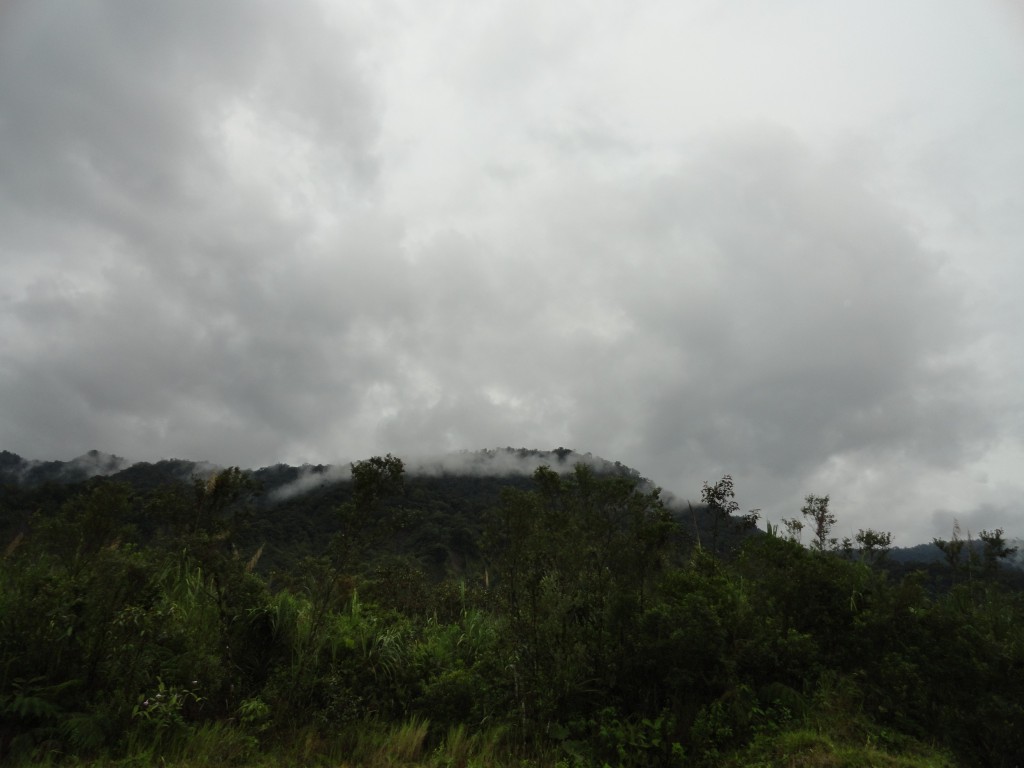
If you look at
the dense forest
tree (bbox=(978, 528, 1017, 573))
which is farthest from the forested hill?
tree (bbox=(978, 528, 1017, 573))

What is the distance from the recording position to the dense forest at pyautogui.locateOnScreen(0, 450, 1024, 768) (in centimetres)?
625

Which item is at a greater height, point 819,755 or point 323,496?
point 323,496

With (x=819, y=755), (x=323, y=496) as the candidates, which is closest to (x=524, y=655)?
(x=819, y=755)

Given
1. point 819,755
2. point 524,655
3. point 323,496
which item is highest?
point 323,496

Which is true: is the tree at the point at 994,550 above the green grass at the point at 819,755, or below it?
above

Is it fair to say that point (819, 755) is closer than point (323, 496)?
Yes

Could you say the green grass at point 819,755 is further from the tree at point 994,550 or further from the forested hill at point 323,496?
the tree at point 994,550

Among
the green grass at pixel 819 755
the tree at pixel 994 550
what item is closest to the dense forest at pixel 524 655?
the green grass at pixel 819 755

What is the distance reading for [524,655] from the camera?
7.70 m

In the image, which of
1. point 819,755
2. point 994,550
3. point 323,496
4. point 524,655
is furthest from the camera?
point 323,496

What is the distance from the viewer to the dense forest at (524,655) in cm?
625

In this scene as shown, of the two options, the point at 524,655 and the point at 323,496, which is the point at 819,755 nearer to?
the point at 524,655

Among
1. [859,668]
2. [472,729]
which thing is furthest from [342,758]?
[859,668]

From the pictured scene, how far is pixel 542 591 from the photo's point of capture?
7.99m
